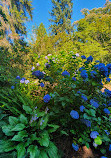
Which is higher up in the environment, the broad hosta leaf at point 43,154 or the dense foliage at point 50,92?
the dense foliage at point 50,92

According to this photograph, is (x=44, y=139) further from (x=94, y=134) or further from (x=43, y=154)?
(x=94, y=134)

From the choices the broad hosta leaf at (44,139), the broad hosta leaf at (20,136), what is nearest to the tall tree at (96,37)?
the broad hosta leaf at (44,139)

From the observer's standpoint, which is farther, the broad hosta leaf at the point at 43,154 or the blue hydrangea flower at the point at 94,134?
the blue hydrangea flower at the point at 94,134

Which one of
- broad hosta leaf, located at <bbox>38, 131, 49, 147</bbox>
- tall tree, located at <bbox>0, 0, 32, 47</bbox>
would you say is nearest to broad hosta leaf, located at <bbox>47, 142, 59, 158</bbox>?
broad hosta leaf, located at <bbox>38, 131, 49, 147</bbox>

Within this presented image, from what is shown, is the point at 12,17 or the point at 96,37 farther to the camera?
the point at 12,17

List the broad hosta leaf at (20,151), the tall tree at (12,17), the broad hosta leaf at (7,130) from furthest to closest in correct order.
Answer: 1. the tall tree at (12,17)
2. the broad hosta leaf at (7,130)
3. the broad hosta leaf at (20,151)

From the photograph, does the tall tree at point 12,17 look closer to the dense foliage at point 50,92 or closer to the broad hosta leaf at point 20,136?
the dense foliage at point 50,92

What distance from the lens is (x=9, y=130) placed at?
98 cm

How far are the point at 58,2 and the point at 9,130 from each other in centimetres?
1914

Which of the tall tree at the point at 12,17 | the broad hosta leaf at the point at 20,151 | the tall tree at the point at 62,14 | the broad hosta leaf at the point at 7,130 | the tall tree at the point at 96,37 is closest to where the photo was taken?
the broad hosta leaf at the point at 20,151

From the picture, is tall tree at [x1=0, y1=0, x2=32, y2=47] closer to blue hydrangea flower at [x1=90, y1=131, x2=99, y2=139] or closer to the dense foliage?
the dense foliage

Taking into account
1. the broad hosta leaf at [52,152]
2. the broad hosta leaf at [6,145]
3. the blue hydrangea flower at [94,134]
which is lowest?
the broad hosta leaf at [6,145]

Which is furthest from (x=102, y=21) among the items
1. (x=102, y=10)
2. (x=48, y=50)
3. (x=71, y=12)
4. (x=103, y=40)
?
(x=71, y=12)

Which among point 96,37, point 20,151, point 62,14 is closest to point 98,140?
point 20,151
